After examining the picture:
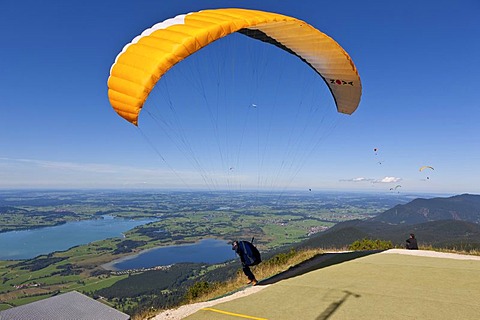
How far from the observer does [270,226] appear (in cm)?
13200

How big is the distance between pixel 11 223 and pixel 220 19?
211790mm

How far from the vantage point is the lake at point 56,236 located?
110625 millimetres

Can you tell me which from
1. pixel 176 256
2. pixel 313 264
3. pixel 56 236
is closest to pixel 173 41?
pixel 313 264

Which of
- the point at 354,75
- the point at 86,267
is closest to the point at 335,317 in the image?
the point at 354,75

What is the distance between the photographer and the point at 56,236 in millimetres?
136250

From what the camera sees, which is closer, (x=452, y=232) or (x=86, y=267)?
(x=86, y=267)

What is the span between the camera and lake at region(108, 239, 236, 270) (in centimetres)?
8809

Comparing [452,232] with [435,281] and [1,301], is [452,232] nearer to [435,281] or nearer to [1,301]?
[435,281]

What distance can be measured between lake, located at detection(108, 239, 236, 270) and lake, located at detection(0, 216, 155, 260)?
35.5 meters

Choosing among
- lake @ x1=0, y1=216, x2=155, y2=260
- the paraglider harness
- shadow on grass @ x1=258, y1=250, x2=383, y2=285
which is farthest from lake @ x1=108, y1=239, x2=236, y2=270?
the paraglider harness

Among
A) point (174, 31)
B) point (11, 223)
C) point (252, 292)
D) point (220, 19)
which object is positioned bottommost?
point (11, 223)

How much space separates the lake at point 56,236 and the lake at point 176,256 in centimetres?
3550

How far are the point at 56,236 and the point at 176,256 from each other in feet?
245

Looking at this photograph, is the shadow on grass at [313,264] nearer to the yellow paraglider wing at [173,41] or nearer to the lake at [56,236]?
the yellow paraglider wing at [173,41]
